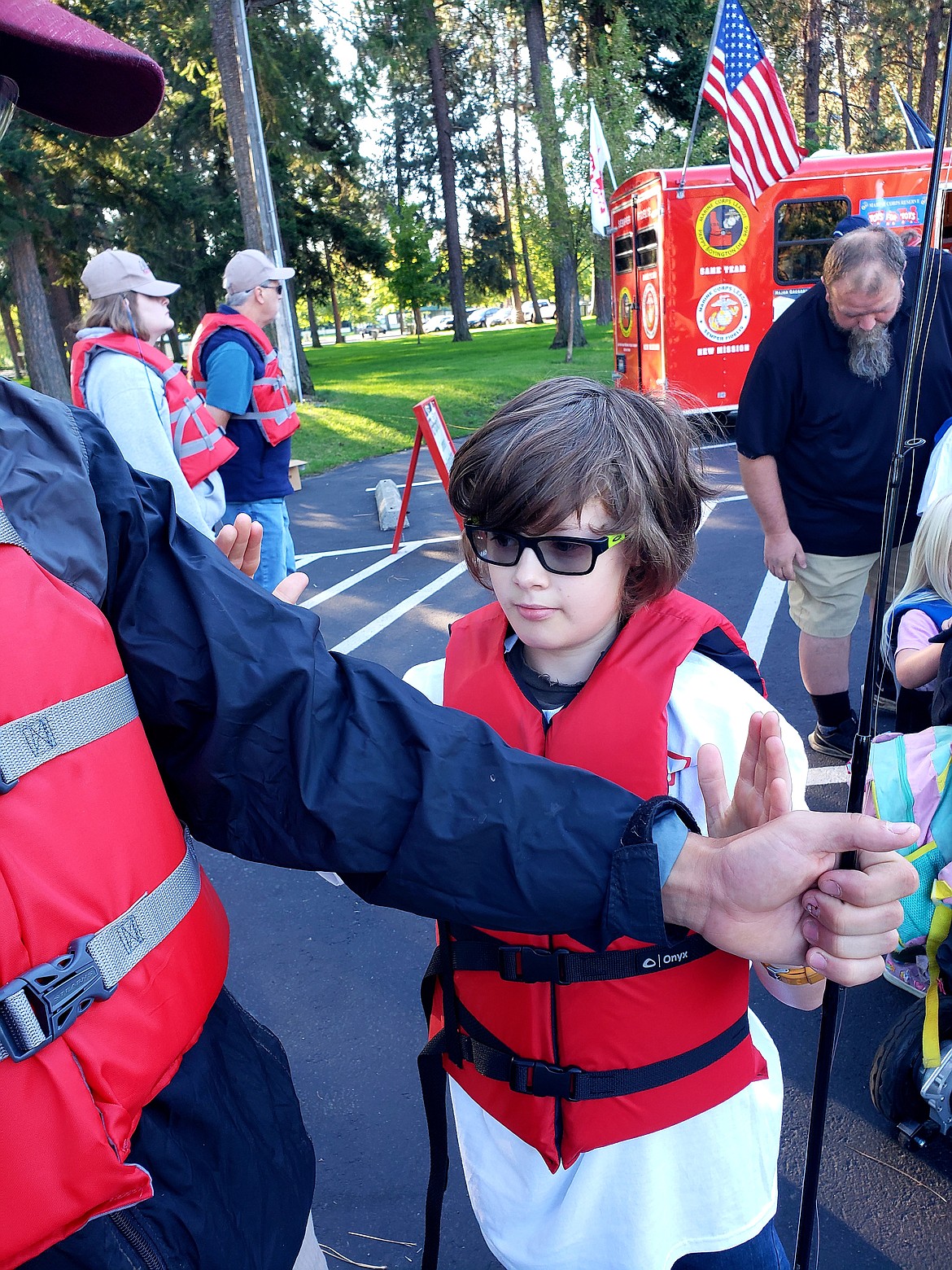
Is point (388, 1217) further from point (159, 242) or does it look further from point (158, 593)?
point (159, 242)

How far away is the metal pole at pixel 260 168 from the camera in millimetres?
16250

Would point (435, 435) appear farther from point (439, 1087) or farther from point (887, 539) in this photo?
point (887, 539)

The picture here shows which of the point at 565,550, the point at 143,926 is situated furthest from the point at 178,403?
the point at 143,926

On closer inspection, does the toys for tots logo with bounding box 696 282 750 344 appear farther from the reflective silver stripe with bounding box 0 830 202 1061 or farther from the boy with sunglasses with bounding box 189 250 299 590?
the reflective silver stripe with bounding box 0 830 202 1061

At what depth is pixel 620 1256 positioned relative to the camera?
5.28ft

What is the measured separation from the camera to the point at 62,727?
1.03 m

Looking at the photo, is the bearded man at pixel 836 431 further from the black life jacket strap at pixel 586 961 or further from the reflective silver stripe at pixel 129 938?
the reflective silver stripe at pixel 129 938

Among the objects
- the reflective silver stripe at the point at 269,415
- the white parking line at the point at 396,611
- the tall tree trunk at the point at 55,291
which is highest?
the tall tree trunk at the point at 55,291

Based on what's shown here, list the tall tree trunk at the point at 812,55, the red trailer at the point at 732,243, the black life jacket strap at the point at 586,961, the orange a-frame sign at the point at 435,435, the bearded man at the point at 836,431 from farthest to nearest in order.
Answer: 1. the tall tree trunk at the point at 812,55
2. the red trailer at the point at 732,243
3. the orange a-frame sign at the point at 435,435
4. the bearded man at the point at 836,431
5. the black life jacket strap at the point at 586,961

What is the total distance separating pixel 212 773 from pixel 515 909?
1.35 ft

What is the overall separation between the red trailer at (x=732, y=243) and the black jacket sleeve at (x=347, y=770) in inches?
436

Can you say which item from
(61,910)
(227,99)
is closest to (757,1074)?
(61,910)

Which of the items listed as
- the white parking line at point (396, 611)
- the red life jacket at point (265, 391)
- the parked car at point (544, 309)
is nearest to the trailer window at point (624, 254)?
the white parking line at point (396, 611)

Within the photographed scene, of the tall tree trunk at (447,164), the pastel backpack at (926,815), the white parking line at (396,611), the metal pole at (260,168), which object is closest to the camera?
the pastel backpack at (926,815)
